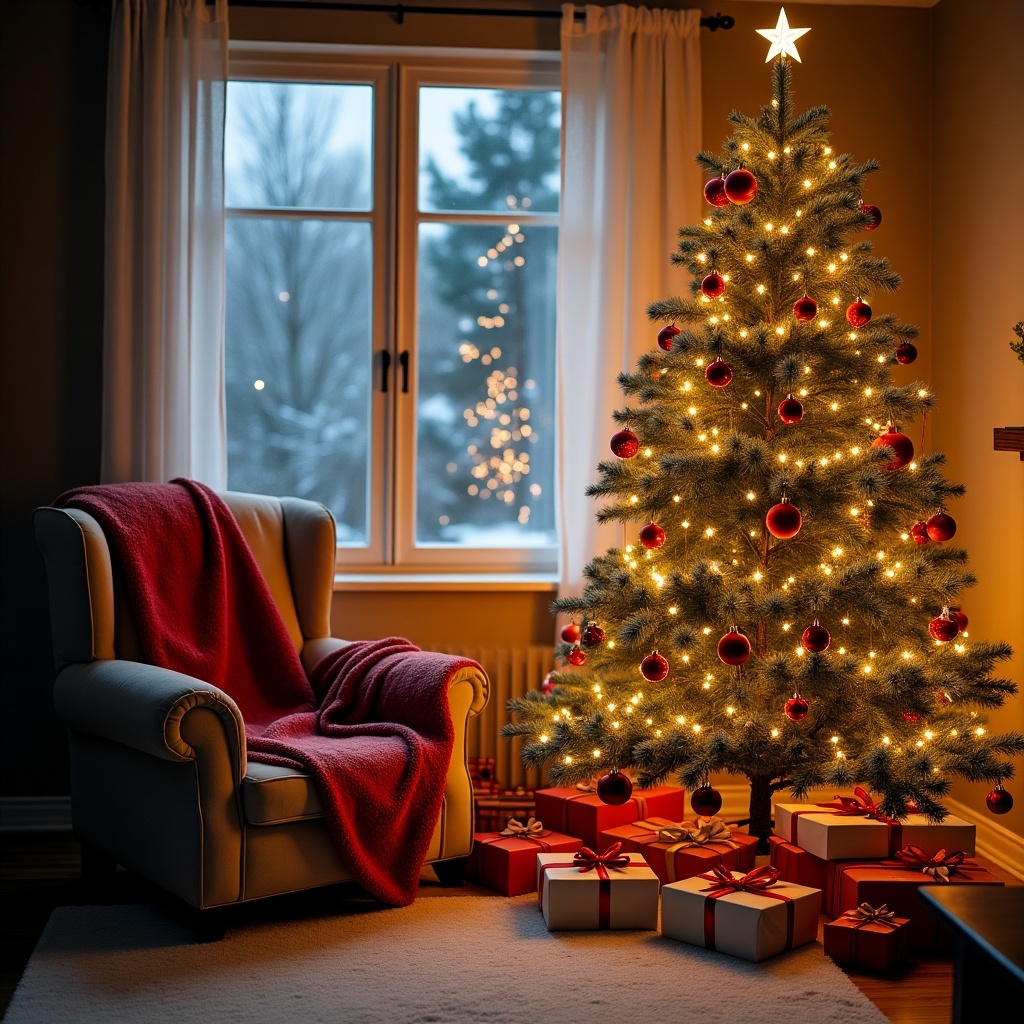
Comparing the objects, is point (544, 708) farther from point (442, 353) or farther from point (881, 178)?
point (881, 178)

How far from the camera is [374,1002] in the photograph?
234 cm

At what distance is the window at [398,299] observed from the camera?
12.6 feet

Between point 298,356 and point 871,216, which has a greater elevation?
point 871,216

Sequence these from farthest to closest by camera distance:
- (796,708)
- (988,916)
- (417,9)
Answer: (417,9) → (796,708) → (988,916)

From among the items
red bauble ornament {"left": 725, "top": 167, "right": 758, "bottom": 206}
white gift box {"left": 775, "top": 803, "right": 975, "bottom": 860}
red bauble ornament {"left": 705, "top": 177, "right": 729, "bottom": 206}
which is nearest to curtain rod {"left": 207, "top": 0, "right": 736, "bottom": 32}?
red bauble ornament {"left": 705, "top": 177, "right": 729, "bottom": 206}

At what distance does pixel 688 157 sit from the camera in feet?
12.2

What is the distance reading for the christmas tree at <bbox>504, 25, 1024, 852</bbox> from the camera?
276cm

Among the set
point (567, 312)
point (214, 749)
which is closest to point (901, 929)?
point (214, 749)

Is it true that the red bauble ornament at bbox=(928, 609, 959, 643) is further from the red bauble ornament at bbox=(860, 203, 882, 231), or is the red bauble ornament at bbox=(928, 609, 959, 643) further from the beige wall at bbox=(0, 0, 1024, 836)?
the red bauble ornament at bbox=(860, 203, 882, 231)

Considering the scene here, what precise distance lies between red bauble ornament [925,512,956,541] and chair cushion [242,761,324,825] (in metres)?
1.65

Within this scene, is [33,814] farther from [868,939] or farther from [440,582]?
[868,939]

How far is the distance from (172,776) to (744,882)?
1.37m

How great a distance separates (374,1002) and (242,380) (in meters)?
2.20

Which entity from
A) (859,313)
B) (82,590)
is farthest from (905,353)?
(82,590)
